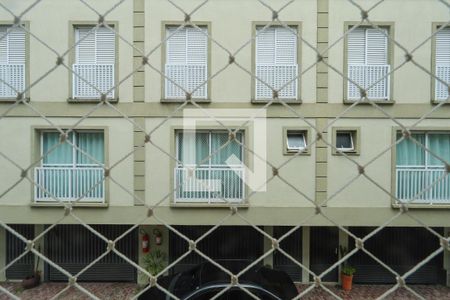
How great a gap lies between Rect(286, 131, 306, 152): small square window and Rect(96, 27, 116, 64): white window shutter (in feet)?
7.25

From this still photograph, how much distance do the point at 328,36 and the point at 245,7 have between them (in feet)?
3.26

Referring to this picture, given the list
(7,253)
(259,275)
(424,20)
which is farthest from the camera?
(7,253)

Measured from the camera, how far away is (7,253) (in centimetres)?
389

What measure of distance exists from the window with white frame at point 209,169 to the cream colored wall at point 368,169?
1.08 metres

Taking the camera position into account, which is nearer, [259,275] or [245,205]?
[259,275]

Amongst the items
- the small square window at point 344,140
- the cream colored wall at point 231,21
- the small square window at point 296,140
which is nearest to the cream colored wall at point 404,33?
the cream colored wall at point 231,21

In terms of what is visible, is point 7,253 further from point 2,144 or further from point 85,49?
point 85,49

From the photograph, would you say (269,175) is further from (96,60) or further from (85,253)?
(85,253)

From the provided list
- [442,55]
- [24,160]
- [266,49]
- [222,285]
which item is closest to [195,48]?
[266,49]

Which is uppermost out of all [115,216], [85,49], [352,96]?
[85,49]

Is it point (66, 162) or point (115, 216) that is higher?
point (66, 162)

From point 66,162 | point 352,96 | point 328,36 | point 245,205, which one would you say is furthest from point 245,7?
point 66,162

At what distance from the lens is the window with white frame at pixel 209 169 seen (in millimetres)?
3291

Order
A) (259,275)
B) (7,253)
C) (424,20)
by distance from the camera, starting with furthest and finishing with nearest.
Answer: (7,253)
(424,20)
(259,275)
